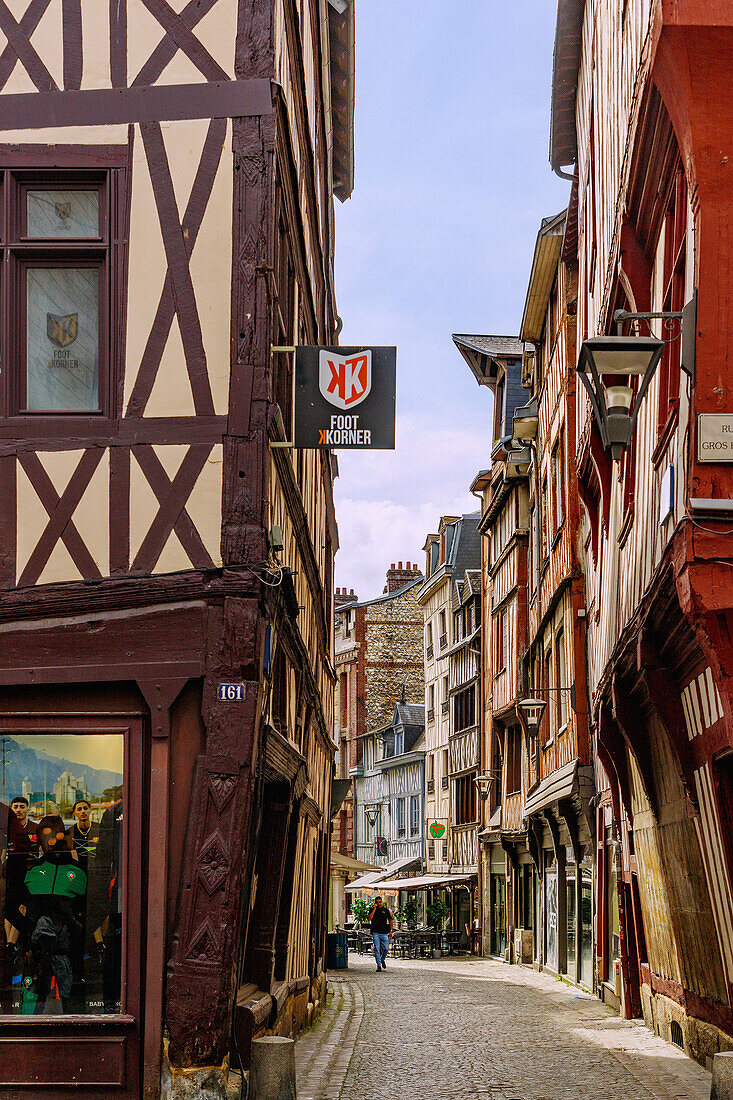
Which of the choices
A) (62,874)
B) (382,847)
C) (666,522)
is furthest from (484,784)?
(62,874)

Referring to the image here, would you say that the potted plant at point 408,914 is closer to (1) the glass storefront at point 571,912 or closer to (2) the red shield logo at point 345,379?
(1) the glass storefront at point 571,912

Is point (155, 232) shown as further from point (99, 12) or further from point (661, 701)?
point (661, 701)

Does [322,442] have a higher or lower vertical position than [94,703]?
higher

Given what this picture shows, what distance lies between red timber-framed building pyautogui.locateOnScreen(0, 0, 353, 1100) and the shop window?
0.01m

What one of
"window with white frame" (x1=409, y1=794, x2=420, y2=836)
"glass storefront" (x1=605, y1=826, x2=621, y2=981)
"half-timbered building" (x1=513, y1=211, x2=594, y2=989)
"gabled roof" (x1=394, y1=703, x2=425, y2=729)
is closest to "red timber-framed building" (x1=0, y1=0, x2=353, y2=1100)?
"glass storefront" (x1=605, y1=826, x2=621, y2=981)

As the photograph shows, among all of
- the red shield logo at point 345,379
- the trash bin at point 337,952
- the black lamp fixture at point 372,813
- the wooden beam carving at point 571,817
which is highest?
the red shield logo at point 345,379

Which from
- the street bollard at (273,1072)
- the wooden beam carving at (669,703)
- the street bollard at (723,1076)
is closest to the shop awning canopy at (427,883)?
the wooden beam carving at (669,703)

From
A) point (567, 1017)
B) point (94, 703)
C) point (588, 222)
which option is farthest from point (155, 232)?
point (567, 1017)

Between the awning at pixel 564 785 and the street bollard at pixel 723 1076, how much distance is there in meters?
11.5

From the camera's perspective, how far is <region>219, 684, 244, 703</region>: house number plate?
7.92m

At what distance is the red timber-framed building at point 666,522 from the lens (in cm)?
753

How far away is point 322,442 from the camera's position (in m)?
8.64

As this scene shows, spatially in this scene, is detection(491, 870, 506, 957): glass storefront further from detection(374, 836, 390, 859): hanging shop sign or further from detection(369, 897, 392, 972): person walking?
detection(374, 836, 390, 859): hanging shop sign

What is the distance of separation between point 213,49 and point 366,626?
52.5m
